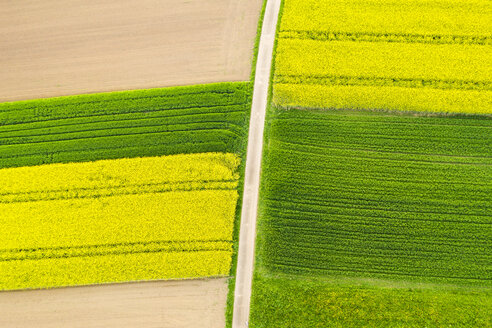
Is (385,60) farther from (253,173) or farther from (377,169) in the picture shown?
(253,173)

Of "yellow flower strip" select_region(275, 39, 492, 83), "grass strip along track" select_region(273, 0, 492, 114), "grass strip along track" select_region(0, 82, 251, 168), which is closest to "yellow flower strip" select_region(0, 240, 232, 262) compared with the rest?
"grass strip along track" select_region(0, 82, 251, 168)

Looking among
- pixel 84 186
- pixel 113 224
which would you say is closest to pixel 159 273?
pixel 113 224

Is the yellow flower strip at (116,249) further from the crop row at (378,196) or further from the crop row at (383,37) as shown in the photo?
the crop row at (383,37)

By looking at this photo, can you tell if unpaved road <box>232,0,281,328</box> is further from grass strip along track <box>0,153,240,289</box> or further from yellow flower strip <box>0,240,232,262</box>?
yellow flower strip <box>0,240,232,262</box>

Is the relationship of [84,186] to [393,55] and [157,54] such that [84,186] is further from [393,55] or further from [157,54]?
[393,55]

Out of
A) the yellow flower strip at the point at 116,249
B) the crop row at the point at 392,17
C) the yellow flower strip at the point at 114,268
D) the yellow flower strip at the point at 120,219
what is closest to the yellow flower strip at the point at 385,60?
the crop row at the point at 392,17
